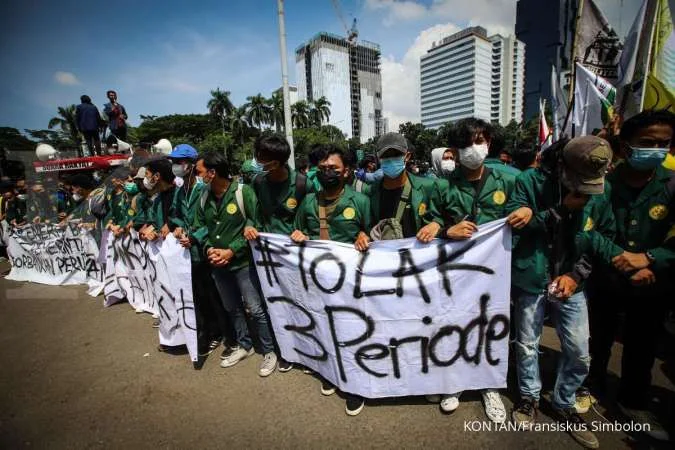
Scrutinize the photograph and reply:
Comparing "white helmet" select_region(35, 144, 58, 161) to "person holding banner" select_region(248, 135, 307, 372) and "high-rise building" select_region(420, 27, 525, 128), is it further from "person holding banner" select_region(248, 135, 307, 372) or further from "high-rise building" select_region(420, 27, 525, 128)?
"high-rise building" select_region(420, 27, 525, 128)

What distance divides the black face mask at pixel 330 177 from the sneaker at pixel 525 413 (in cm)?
219

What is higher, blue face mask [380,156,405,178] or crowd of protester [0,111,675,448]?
blue face mask [380,156,405,178]

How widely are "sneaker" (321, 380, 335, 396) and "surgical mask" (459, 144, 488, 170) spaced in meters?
2.20

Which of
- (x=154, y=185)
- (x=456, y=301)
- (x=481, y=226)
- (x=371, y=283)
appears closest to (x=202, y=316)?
(x=154, y=185)

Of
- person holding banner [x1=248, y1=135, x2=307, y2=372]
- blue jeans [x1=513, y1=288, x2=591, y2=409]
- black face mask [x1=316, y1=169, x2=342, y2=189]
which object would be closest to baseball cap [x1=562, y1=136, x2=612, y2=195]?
blue jeans [x1=513, y1=288, x2=591, y2=409]

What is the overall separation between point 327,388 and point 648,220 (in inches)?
106

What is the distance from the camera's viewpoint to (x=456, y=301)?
2316 millimetres

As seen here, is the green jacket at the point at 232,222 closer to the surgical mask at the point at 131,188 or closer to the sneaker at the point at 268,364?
the sneaker at the point at 268,364

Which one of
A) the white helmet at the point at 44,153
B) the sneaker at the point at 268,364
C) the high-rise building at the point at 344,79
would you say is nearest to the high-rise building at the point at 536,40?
the high-rise building at the point at 344,79

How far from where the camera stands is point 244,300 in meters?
3.21

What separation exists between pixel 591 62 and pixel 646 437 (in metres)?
4.69

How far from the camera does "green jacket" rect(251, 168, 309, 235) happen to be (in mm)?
3055

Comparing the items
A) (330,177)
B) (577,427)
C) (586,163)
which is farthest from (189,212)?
(577,427)

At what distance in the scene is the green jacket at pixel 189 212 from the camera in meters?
3.23
